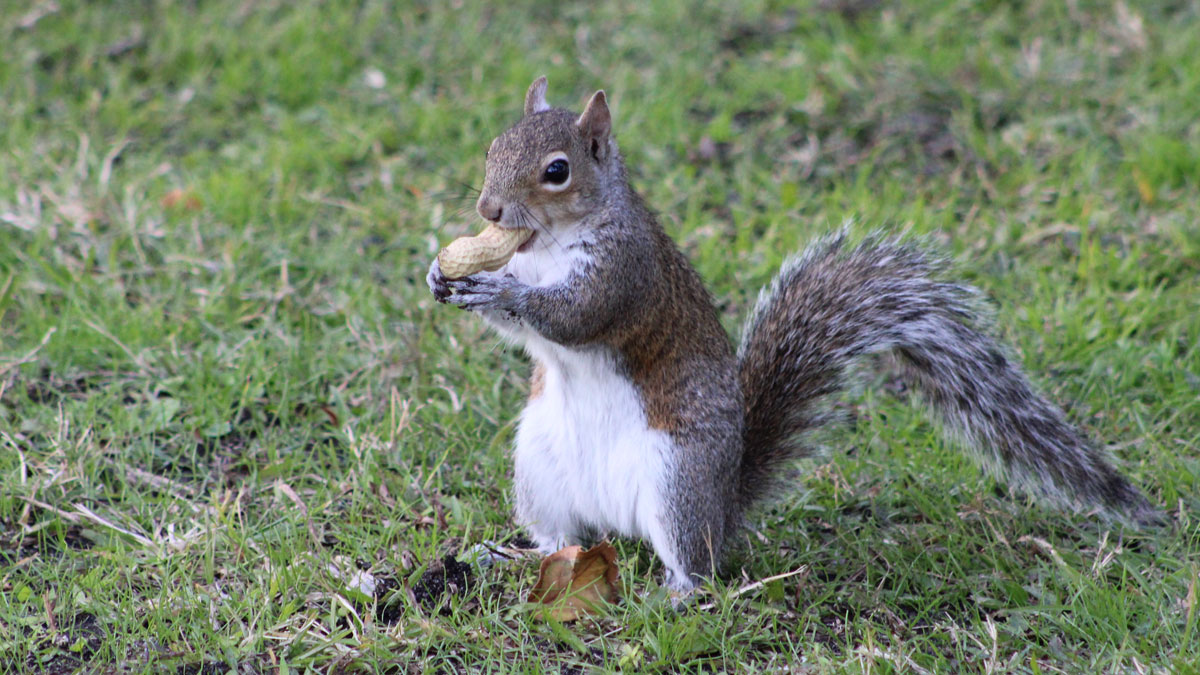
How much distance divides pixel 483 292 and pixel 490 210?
14cm

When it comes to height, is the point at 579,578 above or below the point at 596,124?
below

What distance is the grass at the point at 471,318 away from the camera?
206 centimetres

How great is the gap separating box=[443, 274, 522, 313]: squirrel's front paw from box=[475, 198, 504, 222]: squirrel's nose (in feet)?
0.33

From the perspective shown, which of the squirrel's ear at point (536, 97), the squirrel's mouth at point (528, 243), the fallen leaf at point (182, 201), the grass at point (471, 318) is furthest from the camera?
the fallen leaf at point (182, 201)

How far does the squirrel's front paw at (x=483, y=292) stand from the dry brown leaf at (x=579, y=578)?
1.43 ft

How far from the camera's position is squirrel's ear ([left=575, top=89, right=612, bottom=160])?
222cm

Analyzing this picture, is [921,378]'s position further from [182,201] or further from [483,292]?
[182,201]

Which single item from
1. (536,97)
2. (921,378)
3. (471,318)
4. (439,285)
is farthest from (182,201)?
(921,378)

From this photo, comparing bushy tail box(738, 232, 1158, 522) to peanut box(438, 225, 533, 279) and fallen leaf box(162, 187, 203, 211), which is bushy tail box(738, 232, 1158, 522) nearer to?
peanut box(438, 225, 533, 279)

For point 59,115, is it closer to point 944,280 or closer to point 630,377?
point 630,377

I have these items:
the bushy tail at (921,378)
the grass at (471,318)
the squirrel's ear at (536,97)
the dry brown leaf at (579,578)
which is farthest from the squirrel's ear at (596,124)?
the dry brown leaf at (579,578)

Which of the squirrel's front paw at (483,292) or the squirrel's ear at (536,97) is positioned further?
the squirrel's ear at (536,97)

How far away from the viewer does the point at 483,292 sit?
6.80 feet

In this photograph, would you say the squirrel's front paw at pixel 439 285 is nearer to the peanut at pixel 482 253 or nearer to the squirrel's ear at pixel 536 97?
the peanut at pixel 482 253
